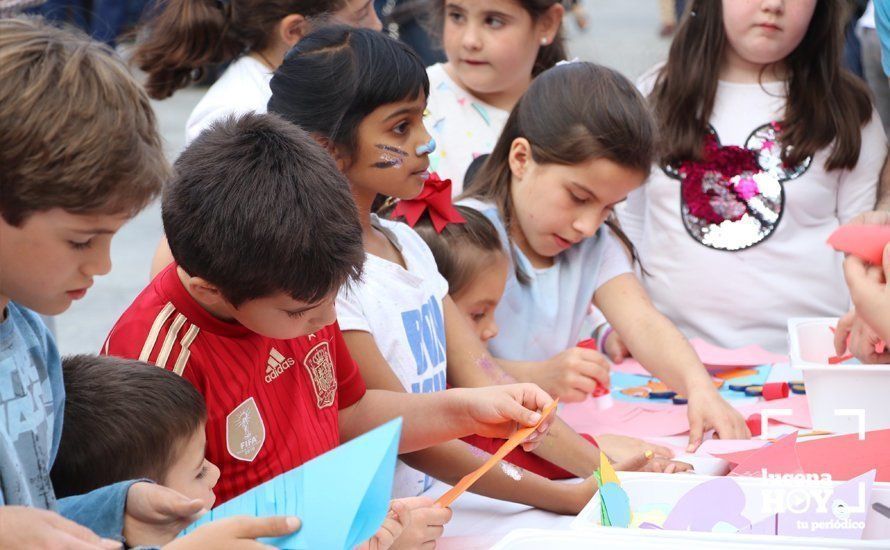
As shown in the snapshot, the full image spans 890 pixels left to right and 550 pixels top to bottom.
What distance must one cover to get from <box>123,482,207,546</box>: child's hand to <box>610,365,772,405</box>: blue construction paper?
1.21 metres

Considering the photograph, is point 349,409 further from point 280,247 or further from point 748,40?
point 748,40

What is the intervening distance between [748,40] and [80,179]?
1746 mm

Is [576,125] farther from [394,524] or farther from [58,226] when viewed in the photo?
[58,226]

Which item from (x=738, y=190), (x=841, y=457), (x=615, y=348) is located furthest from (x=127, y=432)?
(x=738, y=190)

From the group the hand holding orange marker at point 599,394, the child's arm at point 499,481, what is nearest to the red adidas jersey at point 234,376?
the child's arm at point 499,481

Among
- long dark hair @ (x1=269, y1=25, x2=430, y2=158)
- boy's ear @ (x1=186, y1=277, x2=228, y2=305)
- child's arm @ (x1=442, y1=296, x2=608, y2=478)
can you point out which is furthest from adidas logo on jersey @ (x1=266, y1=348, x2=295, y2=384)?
child's arm @ (x1=442, y1=296, x2=608, y2=478)

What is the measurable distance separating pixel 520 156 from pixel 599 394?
1.40ft

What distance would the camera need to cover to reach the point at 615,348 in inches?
90.4

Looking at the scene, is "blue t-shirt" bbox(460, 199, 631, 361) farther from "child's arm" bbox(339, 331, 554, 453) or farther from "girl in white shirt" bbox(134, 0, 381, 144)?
"child's arm" bbox(339, 331, 554, 453)

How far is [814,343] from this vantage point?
2.00m

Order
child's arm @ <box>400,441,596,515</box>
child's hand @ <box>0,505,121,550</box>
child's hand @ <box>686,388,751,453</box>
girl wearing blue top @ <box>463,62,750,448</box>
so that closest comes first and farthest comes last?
1. child's hand @ <box>0,505,121,550</box>
2. child's arm @ <box>400,441,596,515</box>
3. child's hand @ <box>686,388,751,453</box>
4. girl wearing blue top @ <box>463,62,750,448</box>

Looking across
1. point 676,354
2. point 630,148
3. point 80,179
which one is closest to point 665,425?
point 676,354

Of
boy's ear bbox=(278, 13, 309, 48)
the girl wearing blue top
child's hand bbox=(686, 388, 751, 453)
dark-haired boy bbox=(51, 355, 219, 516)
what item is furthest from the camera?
boy's ear bbox=(278, 13, 309, 48)

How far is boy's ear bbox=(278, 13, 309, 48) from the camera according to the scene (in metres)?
2.16
